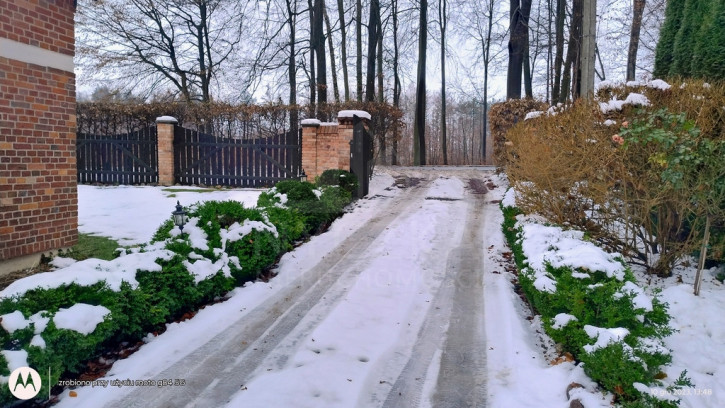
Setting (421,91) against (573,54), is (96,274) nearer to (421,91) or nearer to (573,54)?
(573,54)

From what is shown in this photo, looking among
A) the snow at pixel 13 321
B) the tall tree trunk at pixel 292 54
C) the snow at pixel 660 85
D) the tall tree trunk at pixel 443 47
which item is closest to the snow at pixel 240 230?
the snow at pixel 13 321

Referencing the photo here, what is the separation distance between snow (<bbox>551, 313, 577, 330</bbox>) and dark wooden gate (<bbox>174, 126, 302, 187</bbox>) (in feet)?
29.4

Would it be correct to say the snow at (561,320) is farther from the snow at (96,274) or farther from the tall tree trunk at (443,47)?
the tall tree trunk at (443,47)

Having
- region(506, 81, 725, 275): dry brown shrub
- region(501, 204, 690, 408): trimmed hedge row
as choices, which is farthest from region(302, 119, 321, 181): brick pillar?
region(501, 204, 690, 408): trimmed hedge row

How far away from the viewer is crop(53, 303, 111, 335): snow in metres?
2.94

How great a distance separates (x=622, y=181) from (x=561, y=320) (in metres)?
2.09

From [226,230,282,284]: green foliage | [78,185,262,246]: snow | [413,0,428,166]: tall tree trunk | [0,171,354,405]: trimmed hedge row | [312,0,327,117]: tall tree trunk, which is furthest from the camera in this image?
[413,0,428,166]: tall tree trunk

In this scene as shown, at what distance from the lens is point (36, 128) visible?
491cm

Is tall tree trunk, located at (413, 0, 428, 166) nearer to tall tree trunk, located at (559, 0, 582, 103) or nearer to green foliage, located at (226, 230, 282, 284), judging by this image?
tall tree trunk, located at (559, 0, 582, 103)

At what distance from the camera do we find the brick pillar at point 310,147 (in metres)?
10.8

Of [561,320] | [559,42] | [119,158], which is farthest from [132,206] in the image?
[559,42]

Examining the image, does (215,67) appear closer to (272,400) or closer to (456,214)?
(456,214)

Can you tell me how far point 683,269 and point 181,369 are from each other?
5.23m

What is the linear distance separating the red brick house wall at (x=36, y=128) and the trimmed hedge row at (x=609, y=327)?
511cm
